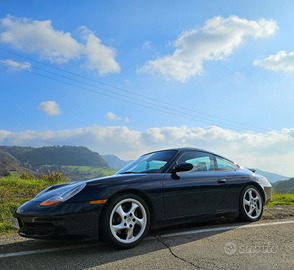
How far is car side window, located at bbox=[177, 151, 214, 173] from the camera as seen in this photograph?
4.28 metres

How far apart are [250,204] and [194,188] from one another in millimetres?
1518

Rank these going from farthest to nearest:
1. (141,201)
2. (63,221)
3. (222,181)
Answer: (222,181), (141,201), (63,221)

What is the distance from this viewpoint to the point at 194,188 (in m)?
3.92

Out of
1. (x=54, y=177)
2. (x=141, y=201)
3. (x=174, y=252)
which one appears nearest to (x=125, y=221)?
(x=141, y=201)

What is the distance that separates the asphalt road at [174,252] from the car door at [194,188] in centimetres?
39

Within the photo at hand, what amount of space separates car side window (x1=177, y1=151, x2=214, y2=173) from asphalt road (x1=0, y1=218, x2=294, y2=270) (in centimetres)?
100

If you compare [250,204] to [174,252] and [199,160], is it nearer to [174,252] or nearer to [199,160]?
[199,160]

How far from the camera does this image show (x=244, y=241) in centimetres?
345

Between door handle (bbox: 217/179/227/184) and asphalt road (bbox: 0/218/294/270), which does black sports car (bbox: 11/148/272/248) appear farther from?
asphalt road (bbox: 0/218/294/270)

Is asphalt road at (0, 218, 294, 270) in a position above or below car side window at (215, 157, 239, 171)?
below

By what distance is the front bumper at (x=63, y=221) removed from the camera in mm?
2961

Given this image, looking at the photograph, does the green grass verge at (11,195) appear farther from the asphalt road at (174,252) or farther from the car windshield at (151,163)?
the car windshield at (151,163)

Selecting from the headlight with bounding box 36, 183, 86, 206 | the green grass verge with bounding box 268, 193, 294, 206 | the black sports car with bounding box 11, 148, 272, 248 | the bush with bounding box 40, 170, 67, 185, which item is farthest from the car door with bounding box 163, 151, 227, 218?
the bush with bounding box 40, 170, 67, 185

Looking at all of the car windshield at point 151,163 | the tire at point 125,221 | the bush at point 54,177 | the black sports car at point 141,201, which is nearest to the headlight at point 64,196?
the black sports car at point 141,201
